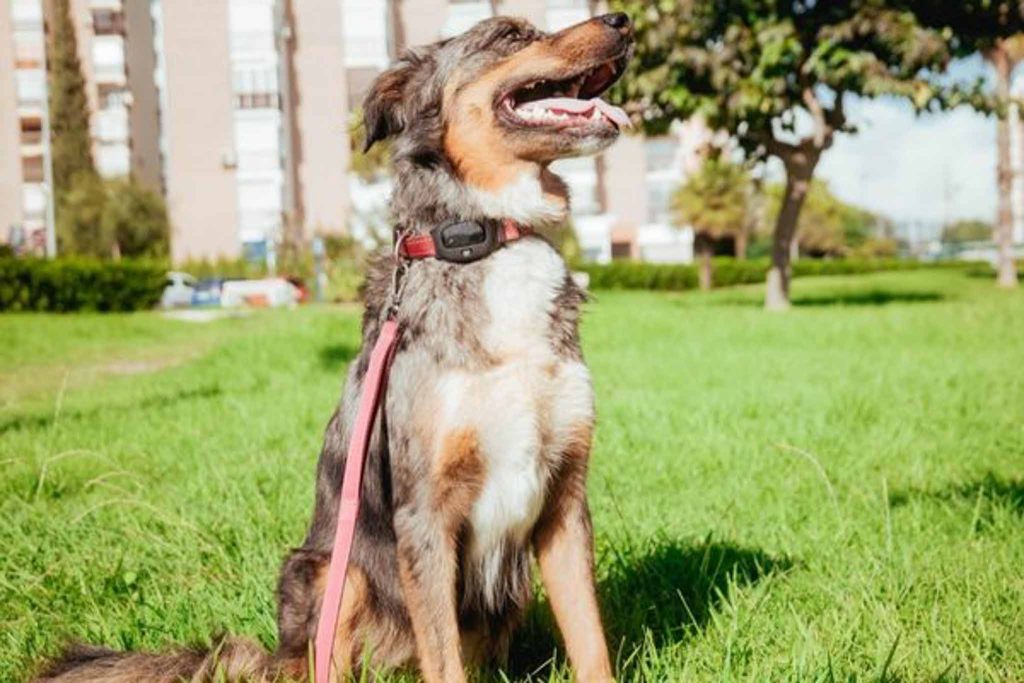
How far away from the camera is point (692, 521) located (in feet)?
13.0

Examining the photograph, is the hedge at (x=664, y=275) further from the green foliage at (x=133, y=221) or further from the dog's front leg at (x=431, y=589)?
the dog's front leg at (x=431, y=589)

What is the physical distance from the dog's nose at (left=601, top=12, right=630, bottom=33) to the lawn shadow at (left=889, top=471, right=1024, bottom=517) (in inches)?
96.2

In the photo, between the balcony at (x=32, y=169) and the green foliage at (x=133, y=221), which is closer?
the green foliage at (x=133, y=221)

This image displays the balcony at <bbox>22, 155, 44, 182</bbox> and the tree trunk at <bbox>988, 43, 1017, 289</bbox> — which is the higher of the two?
the balcony at <bbox>22, 155, 44, 182</bbox>

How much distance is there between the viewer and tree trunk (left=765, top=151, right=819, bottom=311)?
1741cm

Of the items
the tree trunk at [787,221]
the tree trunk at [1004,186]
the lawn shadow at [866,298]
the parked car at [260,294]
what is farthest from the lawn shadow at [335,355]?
the tree trunk at [1004,186]

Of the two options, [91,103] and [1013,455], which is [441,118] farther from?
[91,103]

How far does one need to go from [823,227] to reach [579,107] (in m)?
63.8

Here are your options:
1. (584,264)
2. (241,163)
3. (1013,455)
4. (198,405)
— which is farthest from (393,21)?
(1013,455)

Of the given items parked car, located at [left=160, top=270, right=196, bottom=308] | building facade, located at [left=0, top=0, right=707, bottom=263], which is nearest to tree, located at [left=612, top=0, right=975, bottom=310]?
parked car, located at [left=160, top=270, right=196, bottom=308]

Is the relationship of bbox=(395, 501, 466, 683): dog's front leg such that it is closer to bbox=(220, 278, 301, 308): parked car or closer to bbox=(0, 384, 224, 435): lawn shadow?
bbox=(0, 384, 224, 435): lawn shadow

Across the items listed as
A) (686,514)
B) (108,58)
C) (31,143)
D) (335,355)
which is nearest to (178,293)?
(335,355)

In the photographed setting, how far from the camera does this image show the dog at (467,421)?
228cm

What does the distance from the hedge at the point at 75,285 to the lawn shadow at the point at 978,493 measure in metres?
22.7
